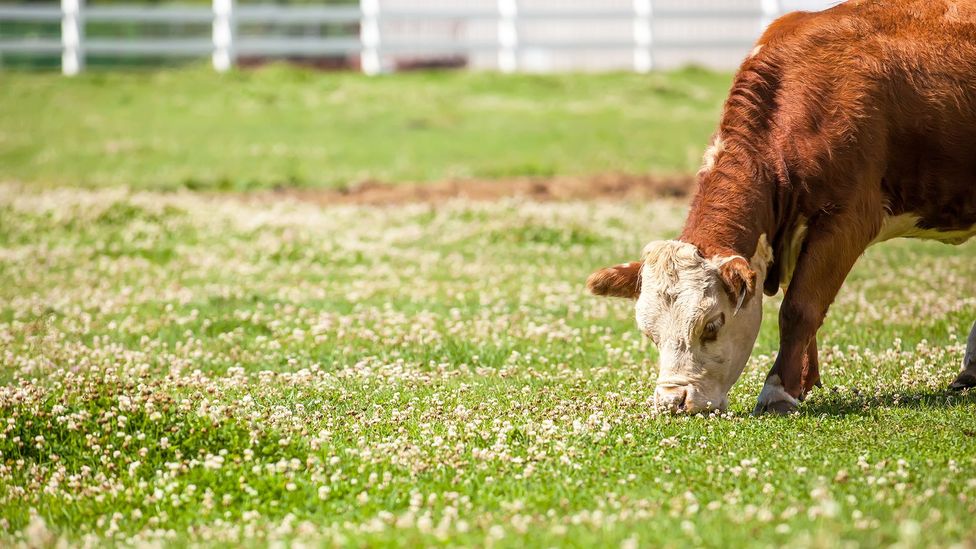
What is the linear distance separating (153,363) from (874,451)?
5.84 meters

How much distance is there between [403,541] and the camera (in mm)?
5348

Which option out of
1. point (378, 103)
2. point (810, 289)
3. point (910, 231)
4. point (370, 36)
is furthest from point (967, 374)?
point (370, 36)

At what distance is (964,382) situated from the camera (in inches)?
329

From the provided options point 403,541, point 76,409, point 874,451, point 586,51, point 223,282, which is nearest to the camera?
point 403,541

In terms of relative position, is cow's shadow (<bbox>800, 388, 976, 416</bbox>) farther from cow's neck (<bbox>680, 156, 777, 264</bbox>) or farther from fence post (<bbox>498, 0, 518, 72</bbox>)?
fence post (<bbox>498, 0, 518, 72</bbox>)

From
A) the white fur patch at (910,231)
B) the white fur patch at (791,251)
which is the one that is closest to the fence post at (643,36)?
the white fur patch at (910,231)

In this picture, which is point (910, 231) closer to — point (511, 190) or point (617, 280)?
point (617, 280)

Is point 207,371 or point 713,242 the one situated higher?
point 713,242

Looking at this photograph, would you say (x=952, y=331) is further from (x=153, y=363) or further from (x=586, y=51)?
(x=586, y=51)

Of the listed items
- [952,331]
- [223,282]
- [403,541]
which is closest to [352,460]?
[403,541]

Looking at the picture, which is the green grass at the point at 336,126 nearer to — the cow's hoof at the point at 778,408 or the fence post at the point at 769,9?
the fence post at the point at 769,9

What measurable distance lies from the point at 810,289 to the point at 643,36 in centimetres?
2817

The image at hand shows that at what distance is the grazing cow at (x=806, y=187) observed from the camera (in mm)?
7656

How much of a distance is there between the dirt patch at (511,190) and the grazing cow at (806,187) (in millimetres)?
12075
